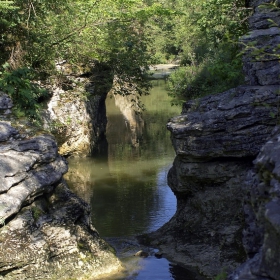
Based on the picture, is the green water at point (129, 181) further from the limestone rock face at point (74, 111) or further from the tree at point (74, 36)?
the tree at point (74, 36)

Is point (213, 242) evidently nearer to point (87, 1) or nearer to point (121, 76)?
point (121, 76)

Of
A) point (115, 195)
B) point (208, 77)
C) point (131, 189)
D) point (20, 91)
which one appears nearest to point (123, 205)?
point (115, 195)

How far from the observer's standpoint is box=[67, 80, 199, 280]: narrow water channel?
10.2m

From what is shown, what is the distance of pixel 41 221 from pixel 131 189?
6455mm

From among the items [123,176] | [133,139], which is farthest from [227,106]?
[133,139]

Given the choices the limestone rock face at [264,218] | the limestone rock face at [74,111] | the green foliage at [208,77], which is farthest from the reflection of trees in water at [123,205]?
the limestone rock face at [264,218]

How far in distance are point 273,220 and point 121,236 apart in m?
8.42

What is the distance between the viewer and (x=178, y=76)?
30844mm

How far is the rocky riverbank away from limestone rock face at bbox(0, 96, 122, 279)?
5.93 feet

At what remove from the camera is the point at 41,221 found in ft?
29.9

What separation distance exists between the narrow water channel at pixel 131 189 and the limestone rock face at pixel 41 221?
89cm

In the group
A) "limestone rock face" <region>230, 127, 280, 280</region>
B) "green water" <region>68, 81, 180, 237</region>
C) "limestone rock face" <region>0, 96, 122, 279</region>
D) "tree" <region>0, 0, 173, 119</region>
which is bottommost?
"green water" <region>68, 81, 180, 237</region>

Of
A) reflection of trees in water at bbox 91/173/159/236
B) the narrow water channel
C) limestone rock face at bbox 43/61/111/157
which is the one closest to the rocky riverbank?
→ the narrow water channel

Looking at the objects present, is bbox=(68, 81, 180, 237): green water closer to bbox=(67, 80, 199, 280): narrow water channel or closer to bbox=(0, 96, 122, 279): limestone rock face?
bbox=(67, 80, 199, 280): narrow water channel
